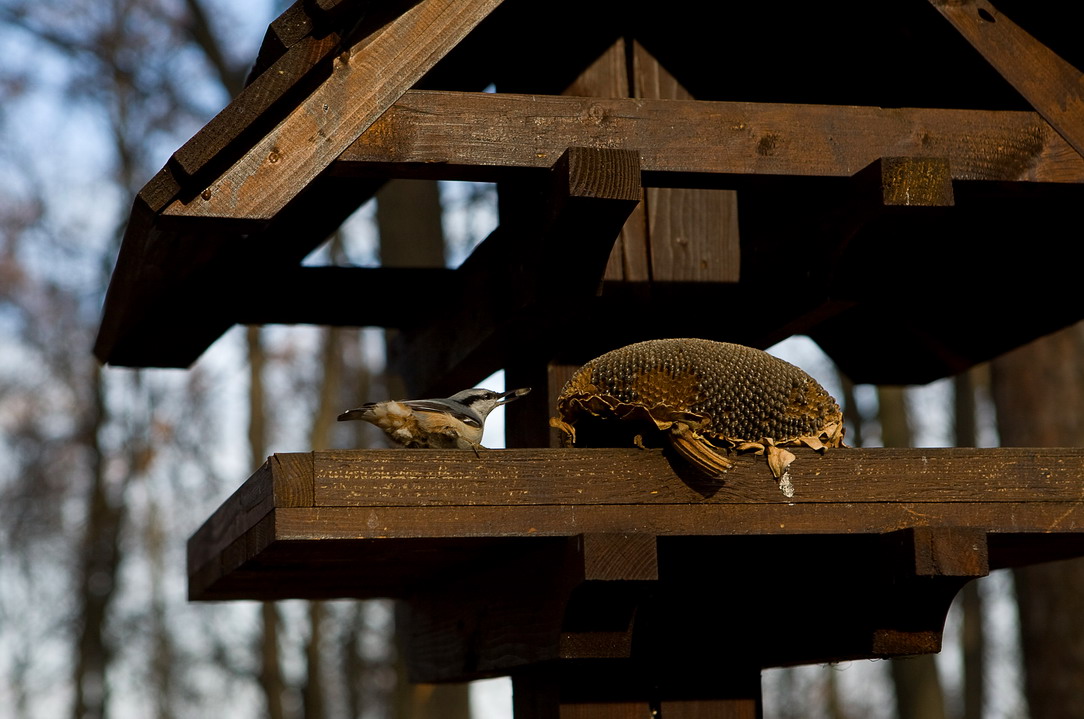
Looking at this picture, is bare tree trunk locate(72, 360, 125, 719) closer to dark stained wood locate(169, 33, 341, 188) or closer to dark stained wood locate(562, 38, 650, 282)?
dark stained wood locate(562, 38, 650, 282)

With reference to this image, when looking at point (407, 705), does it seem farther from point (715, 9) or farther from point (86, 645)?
point (715, 9)

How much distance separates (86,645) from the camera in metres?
14.7

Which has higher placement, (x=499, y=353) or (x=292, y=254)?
(x=292, y=254)

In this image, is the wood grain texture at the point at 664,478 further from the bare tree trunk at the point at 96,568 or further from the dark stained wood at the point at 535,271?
the bare tree trunk at the point at 96,568

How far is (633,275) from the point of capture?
127 inches

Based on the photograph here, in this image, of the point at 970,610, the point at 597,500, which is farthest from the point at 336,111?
the point at 970,610

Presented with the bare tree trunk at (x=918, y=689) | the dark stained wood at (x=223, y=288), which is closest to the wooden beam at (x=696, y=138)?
the dark stained wood at (x=223, y=288)

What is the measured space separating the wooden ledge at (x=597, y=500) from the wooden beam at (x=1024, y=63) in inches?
31.8

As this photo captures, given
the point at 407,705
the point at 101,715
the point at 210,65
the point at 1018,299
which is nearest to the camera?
the point at 1018,299

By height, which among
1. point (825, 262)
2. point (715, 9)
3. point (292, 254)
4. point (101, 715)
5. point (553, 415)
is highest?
point (715, 9)

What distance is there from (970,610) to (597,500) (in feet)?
52.7

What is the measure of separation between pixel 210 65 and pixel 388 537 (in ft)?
35.7

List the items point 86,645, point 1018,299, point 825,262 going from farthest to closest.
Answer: point 86,645 < point 1018,299 < point 825,262

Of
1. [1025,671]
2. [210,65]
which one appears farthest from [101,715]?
[1025,671]
